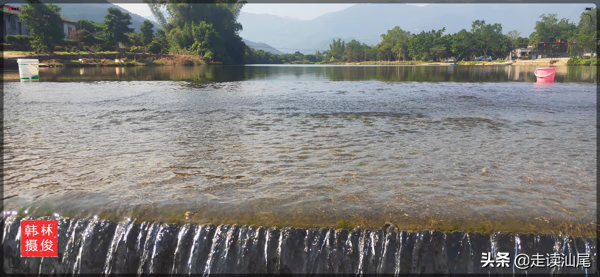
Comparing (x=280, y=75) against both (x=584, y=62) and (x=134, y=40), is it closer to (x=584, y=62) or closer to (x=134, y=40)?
(x=134, y=40)

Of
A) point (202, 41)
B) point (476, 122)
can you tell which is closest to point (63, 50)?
point (202, 41)

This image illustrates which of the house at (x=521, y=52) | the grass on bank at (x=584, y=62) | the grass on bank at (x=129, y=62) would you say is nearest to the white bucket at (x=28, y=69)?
the grass on bank at (x=129, y=62)

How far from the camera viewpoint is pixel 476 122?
11.3m

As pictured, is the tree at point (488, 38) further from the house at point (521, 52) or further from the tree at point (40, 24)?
the tree at point (40, 24)

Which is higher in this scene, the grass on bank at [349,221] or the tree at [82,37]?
the tree at [82,37]

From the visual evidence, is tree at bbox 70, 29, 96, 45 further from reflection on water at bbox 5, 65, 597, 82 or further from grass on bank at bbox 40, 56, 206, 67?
reflection on water at bbox 5, 65, 597, 82

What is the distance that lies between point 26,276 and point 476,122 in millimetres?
11316

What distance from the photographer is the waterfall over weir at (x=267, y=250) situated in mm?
4191

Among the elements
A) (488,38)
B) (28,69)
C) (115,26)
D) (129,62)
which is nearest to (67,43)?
(129,62)

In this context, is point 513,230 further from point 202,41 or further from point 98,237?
point 202,41

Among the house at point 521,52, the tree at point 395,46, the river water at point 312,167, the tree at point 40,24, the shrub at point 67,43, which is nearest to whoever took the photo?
the river water at point 312,167

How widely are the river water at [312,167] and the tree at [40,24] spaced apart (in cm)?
5781

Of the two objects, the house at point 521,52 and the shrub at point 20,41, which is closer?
the shrub at point 20,41

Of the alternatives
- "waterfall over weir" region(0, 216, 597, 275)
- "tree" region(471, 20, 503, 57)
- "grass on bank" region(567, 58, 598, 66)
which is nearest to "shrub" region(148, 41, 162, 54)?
"waterfall over weir" region(0, 216, 597, 275)
